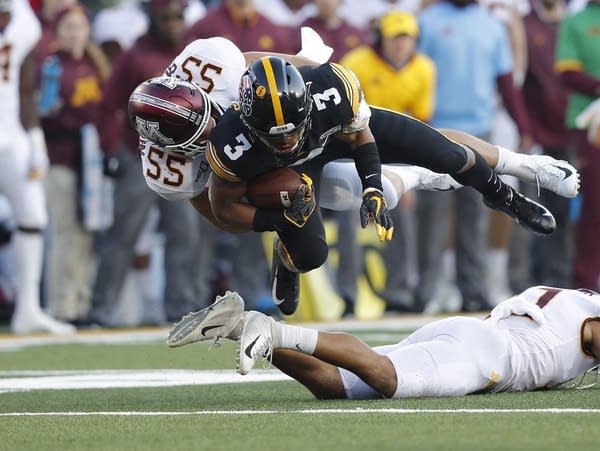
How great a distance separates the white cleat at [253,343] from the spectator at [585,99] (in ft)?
19.7

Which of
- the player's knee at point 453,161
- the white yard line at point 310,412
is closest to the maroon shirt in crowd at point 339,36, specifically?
the player's knee at point 453,161

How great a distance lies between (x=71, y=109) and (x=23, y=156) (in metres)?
0.72

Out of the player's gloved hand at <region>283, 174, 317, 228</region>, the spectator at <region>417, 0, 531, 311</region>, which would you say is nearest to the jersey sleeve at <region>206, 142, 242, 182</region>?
the player's gloved hand at <region>283, 174, 317, 228</region>

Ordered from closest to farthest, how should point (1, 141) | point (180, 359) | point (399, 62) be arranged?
point (180, 359)
point (1, 141)
point (399, 62)

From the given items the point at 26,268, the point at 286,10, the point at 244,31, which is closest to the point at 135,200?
the point at 26,268

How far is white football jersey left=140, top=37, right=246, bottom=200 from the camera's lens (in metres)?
6.91

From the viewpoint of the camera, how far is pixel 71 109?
10984mm

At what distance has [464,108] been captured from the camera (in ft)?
36.9

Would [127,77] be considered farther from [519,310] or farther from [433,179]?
[519,310]

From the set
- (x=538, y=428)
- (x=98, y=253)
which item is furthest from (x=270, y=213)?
(x=98, y=253)

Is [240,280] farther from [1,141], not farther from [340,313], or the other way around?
[1,141]

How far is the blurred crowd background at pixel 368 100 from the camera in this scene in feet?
35.1

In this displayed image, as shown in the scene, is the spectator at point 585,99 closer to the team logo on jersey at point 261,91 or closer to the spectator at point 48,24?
the spectator at point 48,24

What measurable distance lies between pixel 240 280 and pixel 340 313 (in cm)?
79
